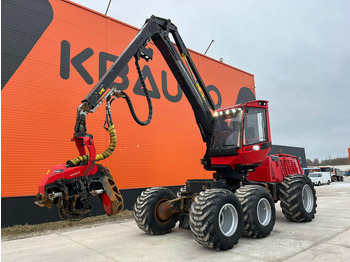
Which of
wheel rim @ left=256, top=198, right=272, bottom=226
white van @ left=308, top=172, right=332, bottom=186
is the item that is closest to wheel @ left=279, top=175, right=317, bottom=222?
wheel rim @ left=256, top=198, right=272, bottom=226

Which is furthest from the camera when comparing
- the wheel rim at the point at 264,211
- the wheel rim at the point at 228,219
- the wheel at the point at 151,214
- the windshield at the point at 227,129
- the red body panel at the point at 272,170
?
the red body panel at the point at 272,170

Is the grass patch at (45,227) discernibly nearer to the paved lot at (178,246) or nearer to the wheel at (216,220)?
the paved lot at (178,246)

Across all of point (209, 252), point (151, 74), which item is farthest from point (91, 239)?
point (151, 74)

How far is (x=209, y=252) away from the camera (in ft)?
16.5

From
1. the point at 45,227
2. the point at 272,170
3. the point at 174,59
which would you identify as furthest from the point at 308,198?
the point at 45,227

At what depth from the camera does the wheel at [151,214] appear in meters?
6.36

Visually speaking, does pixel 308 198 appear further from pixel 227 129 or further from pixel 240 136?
pixel 227 129

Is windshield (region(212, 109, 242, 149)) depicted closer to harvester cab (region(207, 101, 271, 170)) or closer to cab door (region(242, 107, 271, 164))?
harvester cab (region(207, 101, 271, 170))

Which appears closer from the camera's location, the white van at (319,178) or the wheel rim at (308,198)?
the wheel rim at (308,198)

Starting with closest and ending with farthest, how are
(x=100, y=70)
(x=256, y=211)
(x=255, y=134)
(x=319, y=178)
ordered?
(x=256, y=211), (x=255, y=134), (x=100, y=70), (x=319, y=178)

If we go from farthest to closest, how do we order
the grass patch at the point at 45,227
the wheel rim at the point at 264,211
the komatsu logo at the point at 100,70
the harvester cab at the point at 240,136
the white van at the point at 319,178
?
the white van at the point at 319,178 < the komatsu logo at the point at 100,70 < the grass patch at the point at 45,227 < the harvester cab at the point at 240,136 < the wheel rim at the point at 264,211

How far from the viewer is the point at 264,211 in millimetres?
6340

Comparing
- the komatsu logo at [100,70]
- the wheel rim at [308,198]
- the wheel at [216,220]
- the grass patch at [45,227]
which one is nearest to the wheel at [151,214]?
the wheel at [216,220]

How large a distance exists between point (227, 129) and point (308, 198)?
353cm
